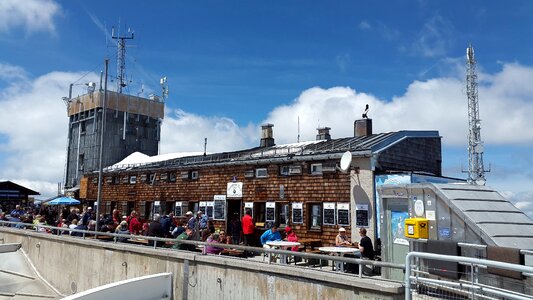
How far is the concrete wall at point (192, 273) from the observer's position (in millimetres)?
8117

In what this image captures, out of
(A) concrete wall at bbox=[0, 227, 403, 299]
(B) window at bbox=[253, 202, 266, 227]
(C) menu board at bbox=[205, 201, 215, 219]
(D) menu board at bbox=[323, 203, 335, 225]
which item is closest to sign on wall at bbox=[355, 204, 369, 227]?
(D) menu board at bbox=[323, 203, 335, 225]

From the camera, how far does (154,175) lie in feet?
85.3

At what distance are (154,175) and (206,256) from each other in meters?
15.8

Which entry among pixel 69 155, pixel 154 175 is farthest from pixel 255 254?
pixel 69 155

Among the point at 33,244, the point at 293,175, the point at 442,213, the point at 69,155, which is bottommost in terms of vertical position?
the point at 33,244

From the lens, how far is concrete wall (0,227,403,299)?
8117 millimetres

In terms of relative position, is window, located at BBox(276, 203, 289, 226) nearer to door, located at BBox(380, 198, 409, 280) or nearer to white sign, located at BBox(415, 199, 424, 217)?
door, located at BBox(380, 198, 409, 280)

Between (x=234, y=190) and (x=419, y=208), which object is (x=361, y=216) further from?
(x=234, y=190)

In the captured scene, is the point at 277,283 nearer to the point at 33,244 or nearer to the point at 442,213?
the point at 442,213

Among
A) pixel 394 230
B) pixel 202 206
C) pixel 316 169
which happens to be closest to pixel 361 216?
pixel 316 169

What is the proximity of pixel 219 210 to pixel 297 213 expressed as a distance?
484 cm

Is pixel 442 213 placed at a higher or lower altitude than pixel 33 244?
higher

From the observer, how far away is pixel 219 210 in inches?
864

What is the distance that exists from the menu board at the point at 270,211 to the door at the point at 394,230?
8.98m
